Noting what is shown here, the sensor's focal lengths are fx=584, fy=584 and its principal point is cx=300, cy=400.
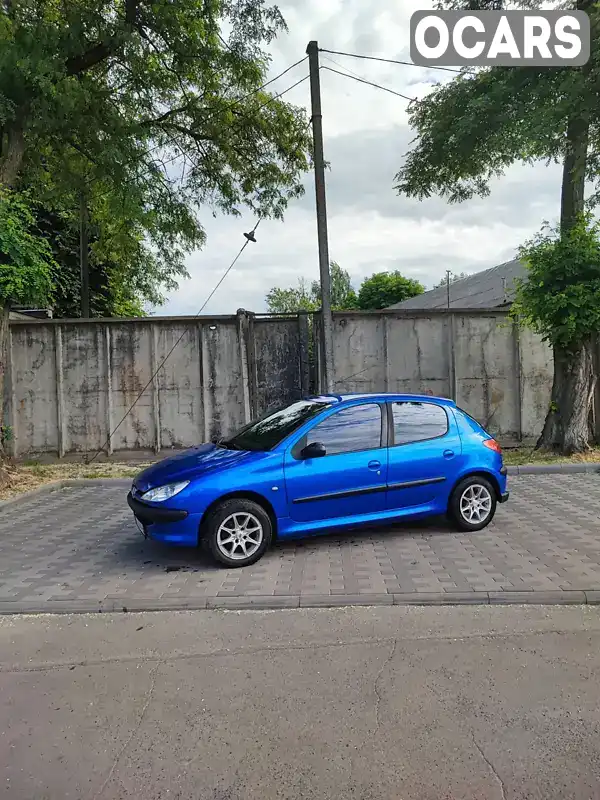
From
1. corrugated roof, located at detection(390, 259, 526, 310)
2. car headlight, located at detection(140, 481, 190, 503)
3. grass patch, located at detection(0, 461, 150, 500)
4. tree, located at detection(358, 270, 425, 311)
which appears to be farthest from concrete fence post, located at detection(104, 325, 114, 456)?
tree, located at detection(358, 270, 425, 311)

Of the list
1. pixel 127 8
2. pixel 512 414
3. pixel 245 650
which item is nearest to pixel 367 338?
pixel 512 414

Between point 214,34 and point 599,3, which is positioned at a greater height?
point 214,34

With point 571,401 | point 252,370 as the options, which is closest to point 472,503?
point 571,401

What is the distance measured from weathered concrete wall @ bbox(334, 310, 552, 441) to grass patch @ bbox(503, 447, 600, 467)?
977mm

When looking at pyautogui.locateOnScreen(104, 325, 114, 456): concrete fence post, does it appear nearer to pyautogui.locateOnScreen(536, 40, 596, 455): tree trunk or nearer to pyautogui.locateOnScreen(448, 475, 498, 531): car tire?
pyautogui.locateOnScreen(448, 475, 498, 531): car tire

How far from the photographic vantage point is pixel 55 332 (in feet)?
36.2

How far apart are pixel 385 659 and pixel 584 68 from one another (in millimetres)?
9904

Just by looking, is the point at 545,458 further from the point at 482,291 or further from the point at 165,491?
the point at 482,291

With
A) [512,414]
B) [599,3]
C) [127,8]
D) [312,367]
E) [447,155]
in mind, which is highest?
[127,8]

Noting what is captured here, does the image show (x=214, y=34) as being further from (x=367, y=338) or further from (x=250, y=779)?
(x=250, y=779)

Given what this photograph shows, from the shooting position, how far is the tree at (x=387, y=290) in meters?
52.2

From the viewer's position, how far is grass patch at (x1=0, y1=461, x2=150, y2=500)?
8836 mm

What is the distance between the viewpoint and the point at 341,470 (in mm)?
5637

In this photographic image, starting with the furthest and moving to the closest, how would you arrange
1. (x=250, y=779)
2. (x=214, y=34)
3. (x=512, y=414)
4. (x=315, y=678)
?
1. (x=512, y=414)
2. (x=214, y=34)
3. (x=315, y=678)
4. (x=250, y=779)
